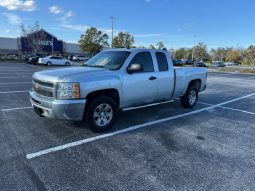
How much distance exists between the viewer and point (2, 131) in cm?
505

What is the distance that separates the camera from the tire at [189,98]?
7605 mm

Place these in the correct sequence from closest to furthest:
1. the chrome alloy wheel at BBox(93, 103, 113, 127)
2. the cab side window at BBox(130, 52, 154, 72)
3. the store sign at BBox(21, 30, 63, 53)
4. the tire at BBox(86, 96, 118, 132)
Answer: the tire at BBox(86, 96, 118, 132) → the chrome alloy wheel at BBox(93, 103, 113, 127) → the cab side window at BBox(130, 52, 154, 72) → the store sign at BBox(21, 30, 63, 53)

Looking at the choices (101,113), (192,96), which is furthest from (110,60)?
(192,96)

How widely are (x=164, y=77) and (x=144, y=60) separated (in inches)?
31.5

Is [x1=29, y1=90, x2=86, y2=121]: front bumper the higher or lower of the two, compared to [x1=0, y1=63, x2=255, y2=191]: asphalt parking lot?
higher

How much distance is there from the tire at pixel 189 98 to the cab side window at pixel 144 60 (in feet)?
7.01

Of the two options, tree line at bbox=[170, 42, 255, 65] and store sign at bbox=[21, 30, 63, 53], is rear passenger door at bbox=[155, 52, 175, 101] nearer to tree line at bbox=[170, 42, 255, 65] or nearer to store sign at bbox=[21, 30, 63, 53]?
store sign at bbox=[21, 30, 63, 53]

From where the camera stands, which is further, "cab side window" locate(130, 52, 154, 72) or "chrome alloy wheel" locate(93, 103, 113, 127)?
"cab side window" locate(130, 52, 154, 72)

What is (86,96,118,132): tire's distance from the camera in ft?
16.0

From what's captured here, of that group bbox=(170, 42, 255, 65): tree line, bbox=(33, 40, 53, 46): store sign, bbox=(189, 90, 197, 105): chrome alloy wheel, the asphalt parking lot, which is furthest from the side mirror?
bbox=(170, 42, 255, 65): tree line

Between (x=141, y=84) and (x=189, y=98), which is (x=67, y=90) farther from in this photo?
(x=189, y=98)

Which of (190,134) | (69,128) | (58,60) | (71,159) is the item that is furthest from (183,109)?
(58,60)

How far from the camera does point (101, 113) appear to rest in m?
5.12

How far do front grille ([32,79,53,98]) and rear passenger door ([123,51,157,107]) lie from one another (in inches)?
64.4
